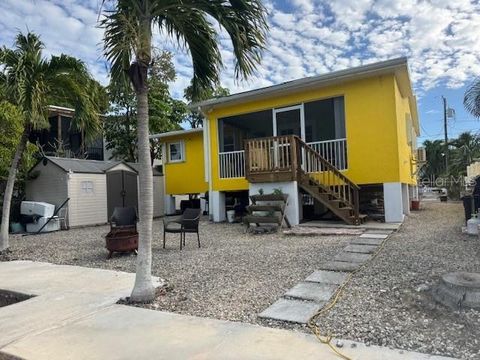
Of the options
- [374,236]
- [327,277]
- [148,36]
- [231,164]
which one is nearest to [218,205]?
[231,164]

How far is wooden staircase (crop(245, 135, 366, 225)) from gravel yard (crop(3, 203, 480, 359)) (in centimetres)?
142

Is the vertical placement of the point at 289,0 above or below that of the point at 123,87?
above

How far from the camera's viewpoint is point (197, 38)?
5.30 m

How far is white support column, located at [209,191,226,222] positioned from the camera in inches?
504

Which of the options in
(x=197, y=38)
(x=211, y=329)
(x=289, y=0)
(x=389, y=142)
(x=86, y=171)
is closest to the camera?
(x=211, y=329)

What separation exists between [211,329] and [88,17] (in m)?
4.13

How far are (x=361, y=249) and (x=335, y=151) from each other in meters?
4.90

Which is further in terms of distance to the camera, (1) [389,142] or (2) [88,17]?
(1) [389,142]

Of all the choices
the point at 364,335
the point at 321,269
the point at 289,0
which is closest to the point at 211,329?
the point at 364,335

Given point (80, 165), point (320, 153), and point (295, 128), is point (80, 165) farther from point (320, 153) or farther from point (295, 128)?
point (320, 153)

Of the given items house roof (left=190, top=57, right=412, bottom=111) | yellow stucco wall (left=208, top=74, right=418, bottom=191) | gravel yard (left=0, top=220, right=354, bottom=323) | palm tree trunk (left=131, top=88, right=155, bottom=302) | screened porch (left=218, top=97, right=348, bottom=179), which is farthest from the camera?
screened porch (left=218, top=97, right=348, bottom=179)

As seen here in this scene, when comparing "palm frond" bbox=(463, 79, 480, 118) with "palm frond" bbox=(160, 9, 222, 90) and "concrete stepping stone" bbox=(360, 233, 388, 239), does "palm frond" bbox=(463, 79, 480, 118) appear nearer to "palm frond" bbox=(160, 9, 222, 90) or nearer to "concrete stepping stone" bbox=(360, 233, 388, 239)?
"concrete stepping stone" bbox=(360, 233, 388, 239)

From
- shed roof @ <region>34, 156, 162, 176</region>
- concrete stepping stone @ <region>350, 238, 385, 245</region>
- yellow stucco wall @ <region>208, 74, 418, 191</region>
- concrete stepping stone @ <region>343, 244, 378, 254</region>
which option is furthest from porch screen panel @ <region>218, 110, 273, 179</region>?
concrete stepping stone @ <region>343, 244, 378, 254</region>

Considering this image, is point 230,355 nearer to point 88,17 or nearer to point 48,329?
point 48,329
